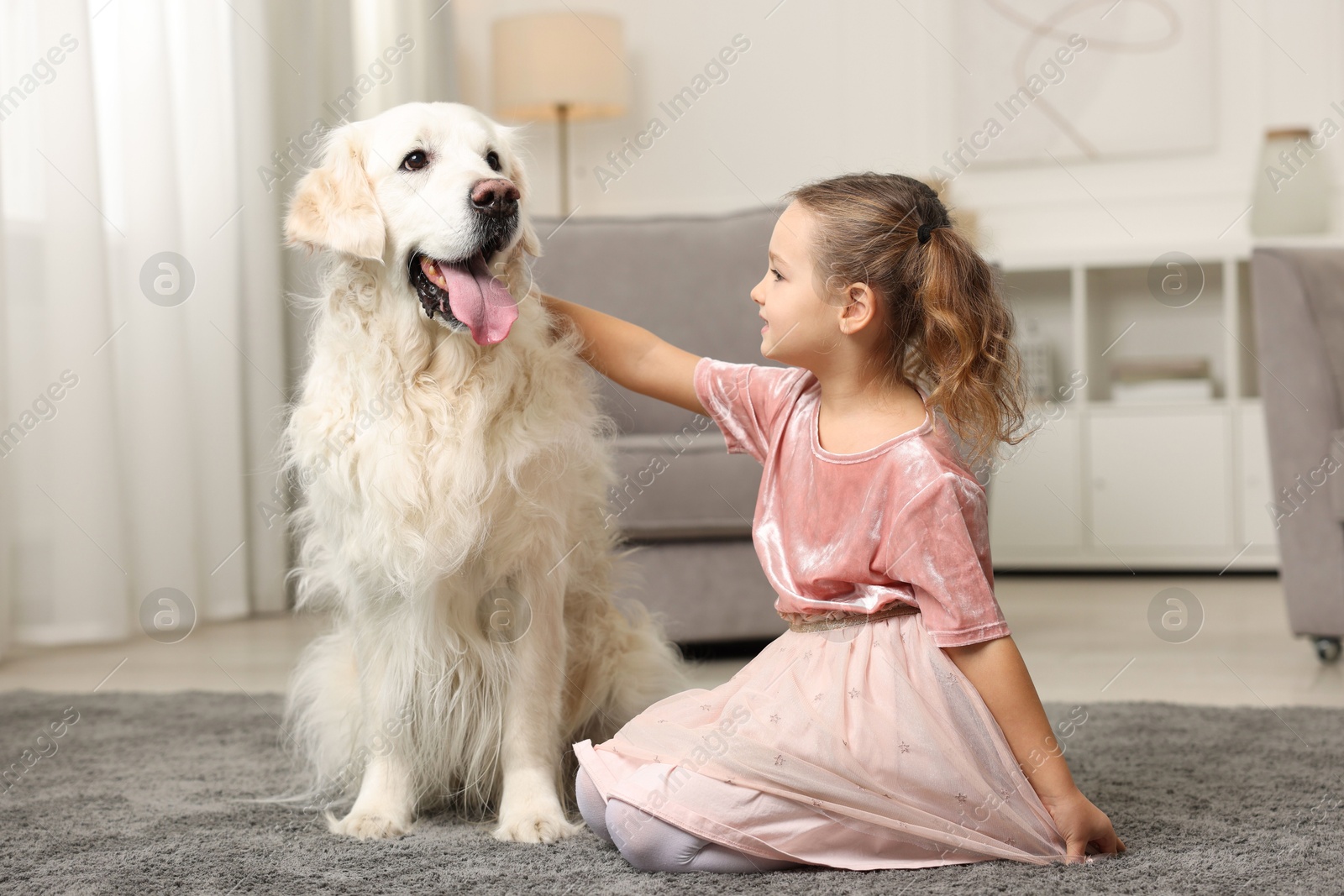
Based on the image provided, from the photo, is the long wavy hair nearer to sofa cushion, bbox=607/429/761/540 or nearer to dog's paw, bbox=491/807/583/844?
dog's paw, bbox=491/807/583/844

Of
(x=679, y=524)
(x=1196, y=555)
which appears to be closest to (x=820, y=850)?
(x=679, y=524)

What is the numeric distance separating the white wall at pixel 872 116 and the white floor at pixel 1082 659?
1.68 m

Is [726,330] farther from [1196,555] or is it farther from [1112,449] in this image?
[1196,555]

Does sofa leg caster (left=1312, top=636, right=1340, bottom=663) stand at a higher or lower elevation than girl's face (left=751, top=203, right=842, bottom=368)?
lower

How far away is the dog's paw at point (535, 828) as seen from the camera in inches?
55.0

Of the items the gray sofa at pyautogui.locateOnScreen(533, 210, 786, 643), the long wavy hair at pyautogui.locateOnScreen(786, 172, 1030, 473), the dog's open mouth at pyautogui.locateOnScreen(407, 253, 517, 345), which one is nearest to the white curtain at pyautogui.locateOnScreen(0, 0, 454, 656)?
the gray sofa at pyautogui.locateOnScreen(533, 210, 786, 643)

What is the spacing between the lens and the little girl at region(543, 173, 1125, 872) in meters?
1.24

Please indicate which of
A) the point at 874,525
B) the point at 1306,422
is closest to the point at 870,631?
the point at 874,525

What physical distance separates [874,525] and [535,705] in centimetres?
51

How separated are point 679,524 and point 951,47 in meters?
2.96

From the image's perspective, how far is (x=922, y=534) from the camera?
1273mm

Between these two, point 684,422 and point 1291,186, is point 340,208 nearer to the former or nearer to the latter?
point 684,422

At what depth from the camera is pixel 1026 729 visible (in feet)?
4.10

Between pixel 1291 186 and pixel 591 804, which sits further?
pixel 1291 186
